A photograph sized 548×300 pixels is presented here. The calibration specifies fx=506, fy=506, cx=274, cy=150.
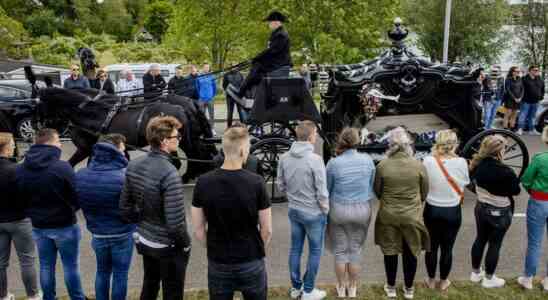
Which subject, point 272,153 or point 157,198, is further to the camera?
point 272,153

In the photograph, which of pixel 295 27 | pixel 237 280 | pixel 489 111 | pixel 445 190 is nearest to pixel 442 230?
pixel 445 190

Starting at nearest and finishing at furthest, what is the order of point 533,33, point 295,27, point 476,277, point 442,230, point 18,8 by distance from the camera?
point 442,230
point 476,277
point 295,27
point 533,33
point 18,8

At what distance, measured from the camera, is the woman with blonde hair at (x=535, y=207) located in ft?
14.6

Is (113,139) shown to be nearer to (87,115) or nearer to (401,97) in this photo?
(87,115)

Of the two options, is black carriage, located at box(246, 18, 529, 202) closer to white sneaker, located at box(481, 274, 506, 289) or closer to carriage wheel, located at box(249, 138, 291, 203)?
carriage wheel, located at box(249, 138, 291, 203)

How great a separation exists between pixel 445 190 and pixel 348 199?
34.1 inches

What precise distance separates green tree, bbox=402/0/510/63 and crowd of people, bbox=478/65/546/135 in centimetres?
1275

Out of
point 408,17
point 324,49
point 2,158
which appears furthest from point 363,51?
point 2,158

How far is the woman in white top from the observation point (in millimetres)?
4371

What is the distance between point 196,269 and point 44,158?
78.6 inches

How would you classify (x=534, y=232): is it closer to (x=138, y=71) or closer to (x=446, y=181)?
(x=446, y=181)

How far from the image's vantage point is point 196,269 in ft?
17.2

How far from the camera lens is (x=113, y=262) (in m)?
3.93

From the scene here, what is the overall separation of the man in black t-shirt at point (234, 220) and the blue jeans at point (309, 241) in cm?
107
